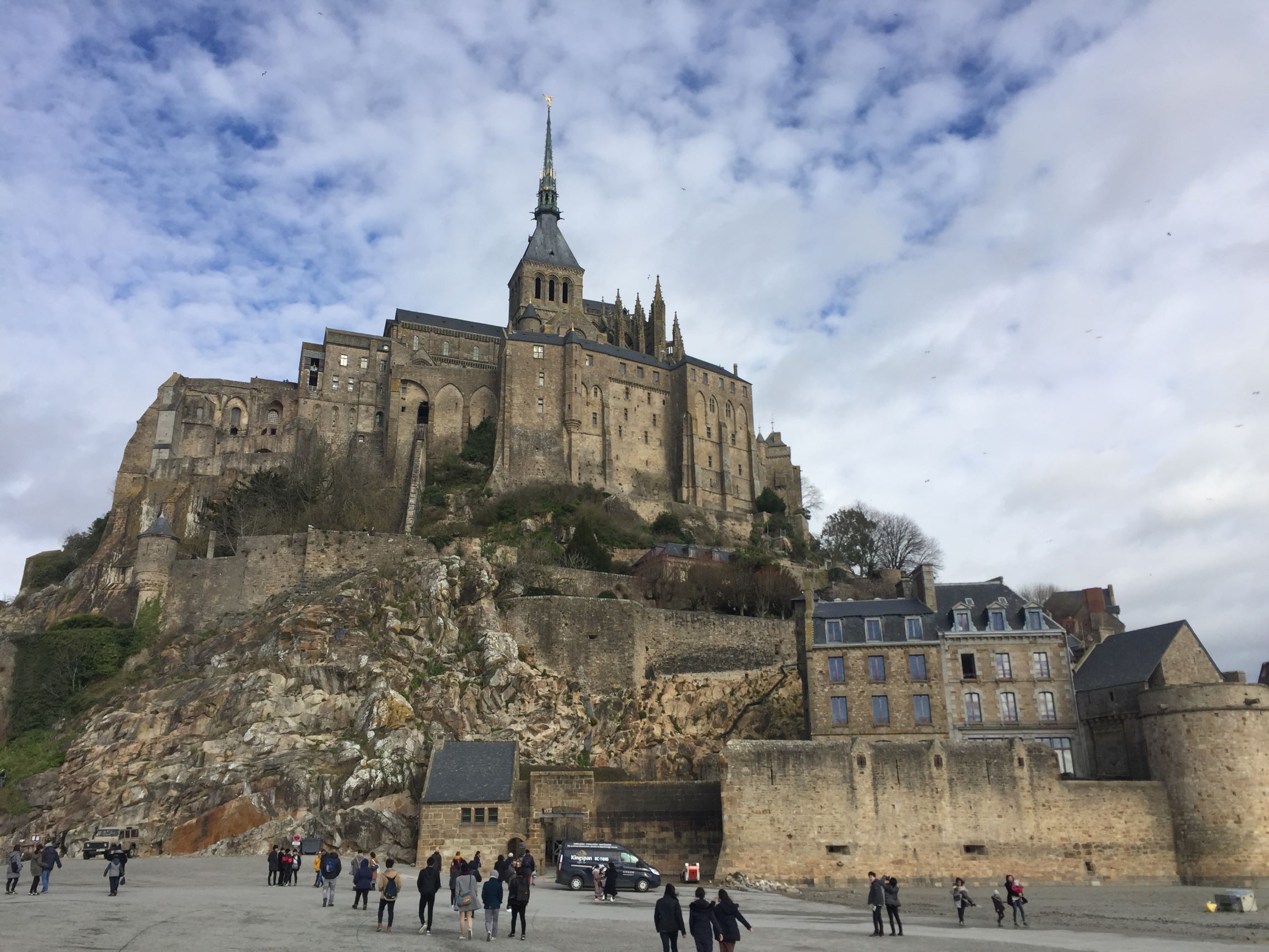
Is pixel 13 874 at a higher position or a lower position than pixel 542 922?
higher

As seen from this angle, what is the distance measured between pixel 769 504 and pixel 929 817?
159 feet

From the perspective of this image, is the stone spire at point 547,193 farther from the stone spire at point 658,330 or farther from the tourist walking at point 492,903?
the tourist walking at point 492,903

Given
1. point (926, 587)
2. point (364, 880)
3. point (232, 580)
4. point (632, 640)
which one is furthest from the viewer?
point (232, 580)

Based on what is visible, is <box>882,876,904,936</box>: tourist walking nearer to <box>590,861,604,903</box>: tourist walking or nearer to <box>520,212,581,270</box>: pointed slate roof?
<box>590,861,604,903</box>: tourist walking

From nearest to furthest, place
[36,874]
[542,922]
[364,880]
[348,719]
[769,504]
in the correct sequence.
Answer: [542,922], [364,880], [36,874], [348,719], [769,504]

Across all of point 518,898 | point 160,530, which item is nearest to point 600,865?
point 518,898

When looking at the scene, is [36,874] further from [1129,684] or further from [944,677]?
[1129,684]

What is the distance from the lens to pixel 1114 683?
33.7 m

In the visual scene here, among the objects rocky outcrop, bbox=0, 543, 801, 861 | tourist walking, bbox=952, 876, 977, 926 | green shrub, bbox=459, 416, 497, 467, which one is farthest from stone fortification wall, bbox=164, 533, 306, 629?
tourist walking, bbox=952, 876, 977, 926

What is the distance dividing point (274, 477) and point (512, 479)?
16.1 m

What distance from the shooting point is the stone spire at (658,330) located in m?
85.9

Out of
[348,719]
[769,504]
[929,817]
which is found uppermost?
[769,504]

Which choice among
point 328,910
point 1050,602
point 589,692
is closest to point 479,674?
point 589,692

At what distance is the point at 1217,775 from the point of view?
29.5 metres
